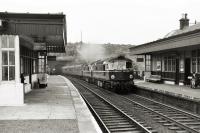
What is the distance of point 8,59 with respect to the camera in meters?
13.4

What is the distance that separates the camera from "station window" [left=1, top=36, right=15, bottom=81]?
1331 centimetres

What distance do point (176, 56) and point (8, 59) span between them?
15.2m

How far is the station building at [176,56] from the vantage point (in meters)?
19.7

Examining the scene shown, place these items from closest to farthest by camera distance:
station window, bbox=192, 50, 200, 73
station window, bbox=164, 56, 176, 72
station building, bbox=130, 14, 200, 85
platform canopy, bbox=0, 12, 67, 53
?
station building, bbox=130, 14, 200, 85, station window, bbox=192, 50, 200, 73, platform canopy, bbox=0, 12, 67, 53, station window, bbox=164, 56, 176, 72

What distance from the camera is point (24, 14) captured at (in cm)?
2294

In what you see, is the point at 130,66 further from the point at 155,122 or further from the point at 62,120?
the point at 62,120

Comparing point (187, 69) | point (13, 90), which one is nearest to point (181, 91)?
point (187, 69)

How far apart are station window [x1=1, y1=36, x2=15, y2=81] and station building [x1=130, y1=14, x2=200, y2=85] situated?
9.73 meters

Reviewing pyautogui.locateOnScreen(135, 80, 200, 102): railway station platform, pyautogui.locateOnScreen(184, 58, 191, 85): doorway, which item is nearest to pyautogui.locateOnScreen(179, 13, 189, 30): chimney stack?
pyautogui.locateOnScreen(184, 58, 191, 85): doorway

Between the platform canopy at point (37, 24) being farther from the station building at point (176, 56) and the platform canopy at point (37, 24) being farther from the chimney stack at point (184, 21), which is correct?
the chimney stack at point (184, 21)

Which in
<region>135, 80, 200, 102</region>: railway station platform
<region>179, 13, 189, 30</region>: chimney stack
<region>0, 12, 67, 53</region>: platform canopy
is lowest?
<region>135, 80, 200, 102</region>: railway station platform

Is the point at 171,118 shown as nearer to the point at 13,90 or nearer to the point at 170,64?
the point at 13,90

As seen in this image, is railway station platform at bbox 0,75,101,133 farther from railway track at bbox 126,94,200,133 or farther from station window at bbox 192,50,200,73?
station window at bbox 192,50,200,73

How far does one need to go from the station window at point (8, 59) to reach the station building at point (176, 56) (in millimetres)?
9728
